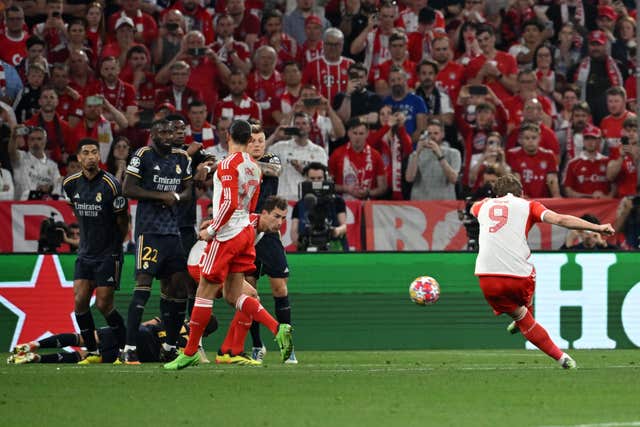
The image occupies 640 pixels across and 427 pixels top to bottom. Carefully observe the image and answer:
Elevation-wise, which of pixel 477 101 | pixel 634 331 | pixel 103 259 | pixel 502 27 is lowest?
pixel 634 331

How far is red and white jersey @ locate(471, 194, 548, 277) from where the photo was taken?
11031mm

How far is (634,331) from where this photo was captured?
15203 mm

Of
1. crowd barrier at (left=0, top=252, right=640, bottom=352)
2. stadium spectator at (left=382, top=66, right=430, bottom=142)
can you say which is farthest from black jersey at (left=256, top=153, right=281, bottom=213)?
stadium spectator at (left=382, top=66, right=430, bottom=142)

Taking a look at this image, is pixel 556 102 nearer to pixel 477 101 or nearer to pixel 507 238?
pixel 477 101

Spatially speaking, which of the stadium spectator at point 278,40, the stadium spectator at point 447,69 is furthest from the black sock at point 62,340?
the stadium spectator at point 447,69

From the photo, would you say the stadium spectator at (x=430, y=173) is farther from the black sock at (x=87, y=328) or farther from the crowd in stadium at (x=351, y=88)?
the black sock at (x=87, y=328)

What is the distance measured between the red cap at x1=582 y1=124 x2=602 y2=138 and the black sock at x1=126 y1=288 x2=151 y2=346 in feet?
27.2

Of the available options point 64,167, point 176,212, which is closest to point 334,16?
point 64,167

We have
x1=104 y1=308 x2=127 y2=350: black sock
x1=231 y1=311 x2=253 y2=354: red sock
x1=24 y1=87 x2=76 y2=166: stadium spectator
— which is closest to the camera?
x1=231 y1=311 x2=253 y2=354: red sock

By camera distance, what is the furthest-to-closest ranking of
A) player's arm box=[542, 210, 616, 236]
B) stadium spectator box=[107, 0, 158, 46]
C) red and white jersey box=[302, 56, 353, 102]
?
1. stadium spectator box=[107, 0, 158, 46]
2. red and white jersey box=[302, 56, 353, 102]
3. player's arm box=[542, 210, 616, 236]

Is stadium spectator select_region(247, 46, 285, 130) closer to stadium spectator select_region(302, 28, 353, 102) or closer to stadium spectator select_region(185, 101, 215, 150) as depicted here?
stadium spectator select_region(302, 28, 353, 102)

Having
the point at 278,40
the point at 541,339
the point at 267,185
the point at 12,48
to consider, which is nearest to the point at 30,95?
the point at 12,48

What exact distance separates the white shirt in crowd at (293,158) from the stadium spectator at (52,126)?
295 centimetres

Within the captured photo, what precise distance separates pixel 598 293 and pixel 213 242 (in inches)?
243
